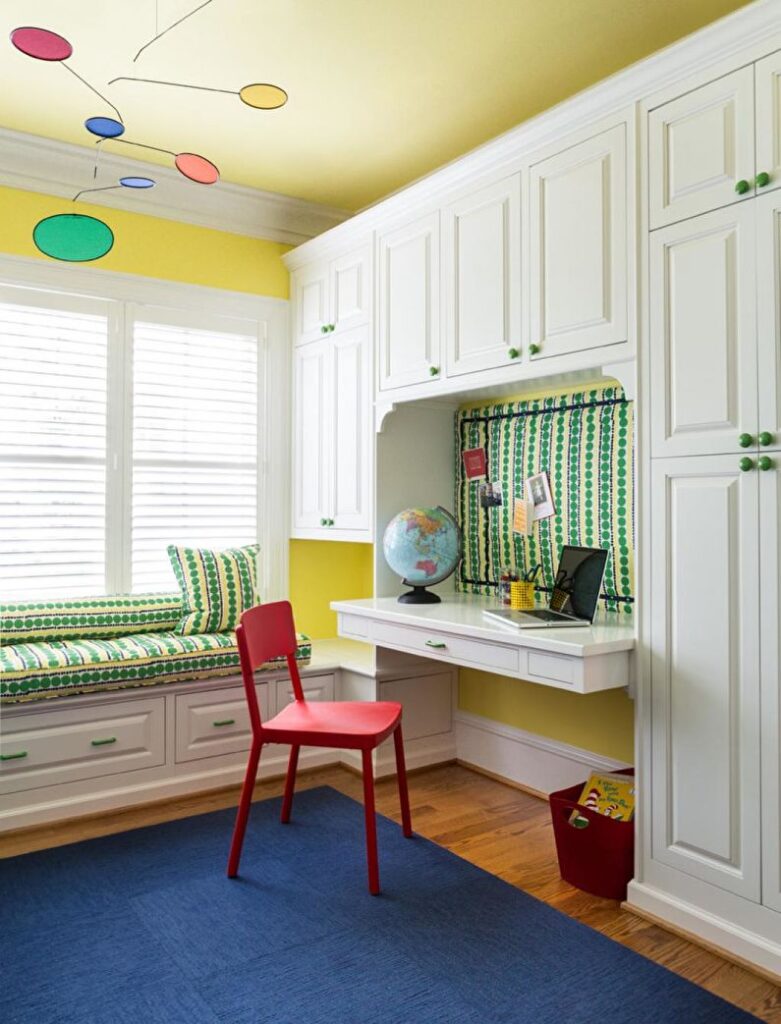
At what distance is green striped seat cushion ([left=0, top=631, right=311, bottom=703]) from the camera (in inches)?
111

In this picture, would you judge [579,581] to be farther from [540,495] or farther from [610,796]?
[610,796]

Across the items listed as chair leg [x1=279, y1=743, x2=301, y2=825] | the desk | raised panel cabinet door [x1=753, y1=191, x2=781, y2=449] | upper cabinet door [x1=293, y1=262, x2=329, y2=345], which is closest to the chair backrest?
chair leg [x1=279, y1=743, x2=301, y2=825]

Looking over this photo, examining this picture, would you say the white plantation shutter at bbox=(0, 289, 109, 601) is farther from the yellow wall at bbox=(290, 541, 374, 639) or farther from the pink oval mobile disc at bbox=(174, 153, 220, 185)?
the pink oval mobile disc at bbox=(174, 153, 220, 185)

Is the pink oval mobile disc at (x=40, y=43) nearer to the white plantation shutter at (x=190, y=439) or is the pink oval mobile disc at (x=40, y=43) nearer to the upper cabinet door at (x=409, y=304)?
the upper cabinet door at (x=409, y=304)

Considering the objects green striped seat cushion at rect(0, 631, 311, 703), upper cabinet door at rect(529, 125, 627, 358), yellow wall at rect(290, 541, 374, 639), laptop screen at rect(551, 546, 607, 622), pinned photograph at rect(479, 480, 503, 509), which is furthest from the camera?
yellow wall at rect(290, 541, 374, 639)

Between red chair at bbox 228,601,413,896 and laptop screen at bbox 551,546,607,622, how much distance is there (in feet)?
2.29

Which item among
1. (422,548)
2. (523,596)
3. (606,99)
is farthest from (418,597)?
(606,99)

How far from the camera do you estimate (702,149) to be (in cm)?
211

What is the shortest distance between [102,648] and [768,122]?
9.21 ft

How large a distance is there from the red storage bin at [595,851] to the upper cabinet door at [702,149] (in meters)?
1.76

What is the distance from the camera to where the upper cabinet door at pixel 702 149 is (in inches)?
79.2

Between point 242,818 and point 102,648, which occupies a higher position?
point 102,648

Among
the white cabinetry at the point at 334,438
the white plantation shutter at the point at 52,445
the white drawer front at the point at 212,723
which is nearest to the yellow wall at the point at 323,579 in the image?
the white cabinetry at the point at 334,438

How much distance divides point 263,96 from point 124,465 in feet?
6.48
